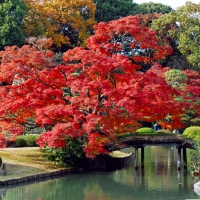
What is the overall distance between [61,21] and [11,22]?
289 inches

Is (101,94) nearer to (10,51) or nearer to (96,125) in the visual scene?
(96,125)

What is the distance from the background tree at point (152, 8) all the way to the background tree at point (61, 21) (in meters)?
6.45

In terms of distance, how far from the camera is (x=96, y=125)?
24.2m

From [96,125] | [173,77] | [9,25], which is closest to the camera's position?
[96,125]

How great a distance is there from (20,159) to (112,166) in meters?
5.52

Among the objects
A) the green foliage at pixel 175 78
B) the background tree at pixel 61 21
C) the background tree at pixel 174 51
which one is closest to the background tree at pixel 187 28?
the background tree at pixel 174 51

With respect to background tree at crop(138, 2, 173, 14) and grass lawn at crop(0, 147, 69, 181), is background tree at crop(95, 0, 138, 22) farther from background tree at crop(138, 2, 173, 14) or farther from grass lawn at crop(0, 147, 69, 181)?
grass lawn at crop(0, 147, 69, 181)

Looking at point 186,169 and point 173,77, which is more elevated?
point 173,77

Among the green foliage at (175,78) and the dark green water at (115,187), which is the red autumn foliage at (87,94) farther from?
the green foliage at (175,78)

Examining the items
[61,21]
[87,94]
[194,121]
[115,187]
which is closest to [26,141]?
[87,94]

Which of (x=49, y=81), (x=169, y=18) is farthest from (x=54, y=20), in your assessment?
(x=49, y=81)

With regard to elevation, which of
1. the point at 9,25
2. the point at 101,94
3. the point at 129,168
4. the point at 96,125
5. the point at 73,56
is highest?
the point at 9,25

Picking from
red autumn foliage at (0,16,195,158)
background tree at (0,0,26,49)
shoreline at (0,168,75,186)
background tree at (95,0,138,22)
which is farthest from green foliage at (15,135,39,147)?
background tree at (95,0,138,22)

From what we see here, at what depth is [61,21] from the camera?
4794 cm
